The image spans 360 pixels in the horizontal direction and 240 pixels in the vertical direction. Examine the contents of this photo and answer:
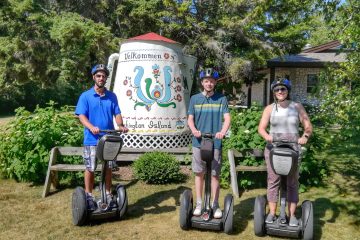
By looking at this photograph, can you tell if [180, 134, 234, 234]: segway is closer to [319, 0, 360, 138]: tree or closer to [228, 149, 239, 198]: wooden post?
[228, 149, 239, 198]: wooden post

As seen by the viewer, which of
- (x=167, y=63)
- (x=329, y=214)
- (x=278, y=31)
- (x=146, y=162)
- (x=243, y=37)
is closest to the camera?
(x=329, y=214)

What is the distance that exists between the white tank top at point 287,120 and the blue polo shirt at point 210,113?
23.6 inches

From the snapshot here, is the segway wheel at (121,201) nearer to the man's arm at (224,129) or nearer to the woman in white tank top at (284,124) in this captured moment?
the man's arm at (224,129)

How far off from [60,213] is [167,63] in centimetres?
407

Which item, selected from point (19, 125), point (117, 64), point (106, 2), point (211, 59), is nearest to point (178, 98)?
point (117, 64)

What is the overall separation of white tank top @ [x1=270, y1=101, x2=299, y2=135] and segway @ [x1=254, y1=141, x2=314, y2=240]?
193 millimetres

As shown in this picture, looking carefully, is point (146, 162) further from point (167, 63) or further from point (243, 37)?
point (243, 37)

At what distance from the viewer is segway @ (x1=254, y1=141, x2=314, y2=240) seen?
13.4 feet

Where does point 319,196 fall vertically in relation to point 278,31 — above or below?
below

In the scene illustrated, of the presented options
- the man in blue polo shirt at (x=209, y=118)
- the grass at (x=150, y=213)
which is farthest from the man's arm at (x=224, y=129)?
the grass at (x=150, y=213)

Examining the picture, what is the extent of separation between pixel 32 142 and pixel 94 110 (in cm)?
241

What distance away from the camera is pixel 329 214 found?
528 centimetres

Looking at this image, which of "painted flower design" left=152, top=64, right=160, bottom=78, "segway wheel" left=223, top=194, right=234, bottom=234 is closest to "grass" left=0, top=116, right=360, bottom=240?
"segway wheel" left=223, top=194, right=234, bottom=234

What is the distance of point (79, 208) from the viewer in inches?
183
